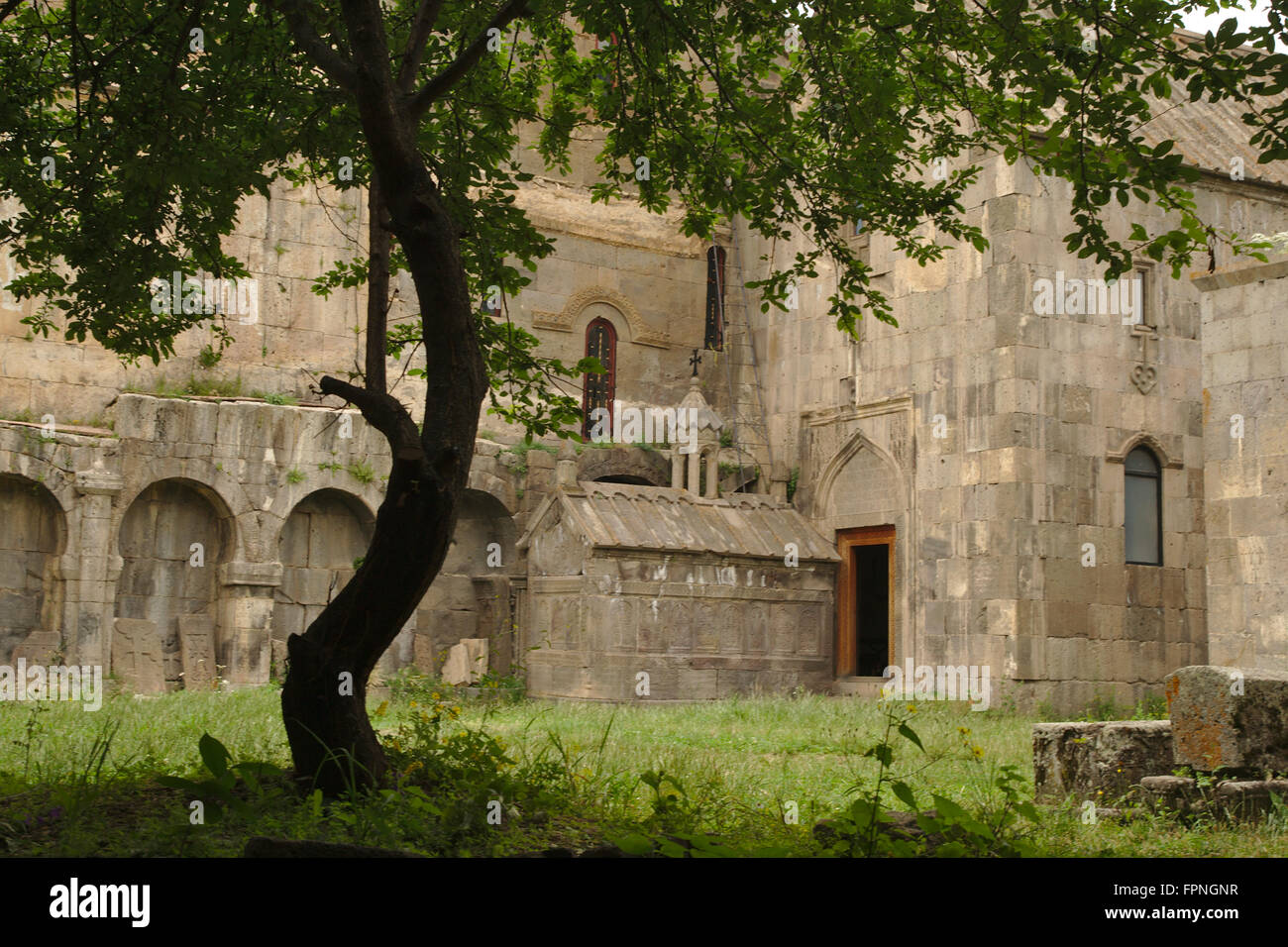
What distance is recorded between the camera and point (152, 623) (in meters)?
18.2

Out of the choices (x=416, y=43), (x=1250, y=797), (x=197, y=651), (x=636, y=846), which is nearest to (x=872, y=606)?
(x=197, y=651)

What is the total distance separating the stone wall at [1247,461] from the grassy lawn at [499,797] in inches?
98.3

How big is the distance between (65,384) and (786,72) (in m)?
12.4

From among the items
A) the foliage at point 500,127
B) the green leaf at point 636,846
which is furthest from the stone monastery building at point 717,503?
the green leaf at point 636,846

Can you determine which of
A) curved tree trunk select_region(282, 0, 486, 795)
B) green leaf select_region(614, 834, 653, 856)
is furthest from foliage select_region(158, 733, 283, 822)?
green leaf select_region(614, 834, 653, 856)

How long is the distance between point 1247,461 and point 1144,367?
520 centimetres

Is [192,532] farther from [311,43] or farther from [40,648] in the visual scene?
[311,43]

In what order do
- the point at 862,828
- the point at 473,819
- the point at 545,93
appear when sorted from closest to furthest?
1. the point at 862,828
2. the point at 473,819
3. the point at 545,93

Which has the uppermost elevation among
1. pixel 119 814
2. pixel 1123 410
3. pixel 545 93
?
pixel 545 93

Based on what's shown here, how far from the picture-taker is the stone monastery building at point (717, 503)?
17.6 metres

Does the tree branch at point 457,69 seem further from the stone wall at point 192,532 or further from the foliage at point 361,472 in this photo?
the foliage at point 361,472

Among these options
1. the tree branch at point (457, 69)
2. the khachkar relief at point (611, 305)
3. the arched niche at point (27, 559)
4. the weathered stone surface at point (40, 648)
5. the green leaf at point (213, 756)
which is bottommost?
the green leaf at point (213, 756)

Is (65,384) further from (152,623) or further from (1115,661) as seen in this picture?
(1115,661)
